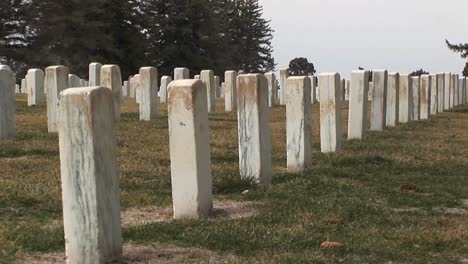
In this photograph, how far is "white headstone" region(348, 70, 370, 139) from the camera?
12391 millimetres

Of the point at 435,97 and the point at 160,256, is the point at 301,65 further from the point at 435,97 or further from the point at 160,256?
the point at 160,256

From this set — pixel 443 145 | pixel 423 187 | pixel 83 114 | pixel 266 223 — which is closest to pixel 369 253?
pixel 266 223

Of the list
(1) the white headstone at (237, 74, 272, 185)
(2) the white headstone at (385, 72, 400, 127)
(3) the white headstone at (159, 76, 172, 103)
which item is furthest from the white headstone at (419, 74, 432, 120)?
(1) the white headstone at (237, 74, 272, 185)

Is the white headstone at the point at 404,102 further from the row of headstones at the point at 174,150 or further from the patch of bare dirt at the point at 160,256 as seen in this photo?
the patch of bare dirt at the point at 160,256

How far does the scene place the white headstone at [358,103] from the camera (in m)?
12.4

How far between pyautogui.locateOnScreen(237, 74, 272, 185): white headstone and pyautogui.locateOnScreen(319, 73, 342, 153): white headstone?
2924mm

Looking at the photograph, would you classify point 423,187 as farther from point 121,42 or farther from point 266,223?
point 121,42

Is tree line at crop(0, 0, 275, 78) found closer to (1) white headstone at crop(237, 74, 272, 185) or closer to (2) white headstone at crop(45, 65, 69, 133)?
(2) white headstone at crop(45, 65, 69, 133)

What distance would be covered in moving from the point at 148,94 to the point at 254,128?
926cm

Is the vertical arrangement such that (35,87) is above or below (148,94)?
above

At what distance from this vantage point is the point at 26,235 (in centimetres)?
537

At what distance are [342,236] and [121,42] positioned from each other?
50.7 m

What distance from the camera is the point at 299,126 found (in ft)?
29.0

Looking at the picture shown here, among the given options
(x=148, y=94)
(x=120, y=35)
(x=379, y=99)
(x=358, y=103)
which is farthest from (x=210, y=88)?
(x=120, y=35)
